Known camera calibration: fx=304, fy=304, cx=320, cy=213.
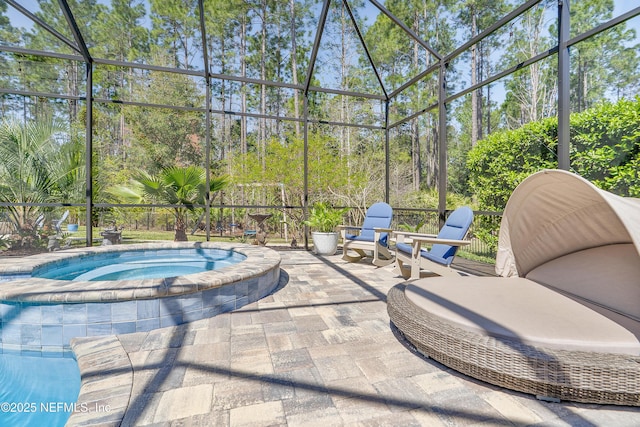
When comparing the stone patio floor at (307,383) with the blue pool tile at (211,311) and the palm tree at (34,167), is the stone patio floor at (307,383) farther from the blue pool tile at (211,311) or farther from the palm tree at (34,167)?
the palm tree at (34,167)

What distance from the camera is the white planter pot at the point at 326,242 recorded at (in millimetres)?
6152

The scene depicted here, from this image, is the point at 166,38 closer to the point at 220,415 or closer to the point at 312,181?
the point at 312,181

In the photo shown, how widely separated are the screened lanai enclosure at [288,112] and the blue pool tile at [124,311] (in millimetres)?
3732

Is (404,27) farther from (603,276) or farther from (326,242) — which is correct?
(603,276)

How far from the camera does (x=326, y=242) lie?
6.17 metres

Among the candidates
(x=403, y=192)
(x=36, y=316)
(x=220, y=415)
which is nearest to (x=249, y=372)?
(x=220, y=415)

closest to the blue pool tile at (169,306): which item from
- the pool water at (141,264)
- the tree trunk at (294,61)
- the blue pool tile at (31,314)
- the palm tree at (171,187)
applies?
the blue pool tile at (31,314)

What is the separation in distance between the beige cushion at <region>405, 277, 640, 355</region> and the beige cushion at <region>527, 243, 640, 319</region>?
0.12 m

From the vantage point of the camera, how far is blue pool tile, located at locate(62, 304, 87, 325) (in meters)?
2.34

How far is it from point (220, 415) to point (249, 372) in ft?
1.29

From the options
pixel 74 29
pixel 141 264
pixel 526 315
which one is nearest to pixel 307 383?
pixel 526 315

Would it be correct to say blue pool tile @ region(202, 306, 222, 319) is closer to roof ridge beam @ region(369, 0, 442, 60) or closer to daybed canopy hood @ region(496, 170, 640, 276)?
daybed canopy hood @ region(496, 170, 640, 276)

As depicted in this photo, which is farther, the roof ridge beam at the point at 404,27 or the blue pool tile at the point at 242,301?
the roof ridge beam at the point at 404,27

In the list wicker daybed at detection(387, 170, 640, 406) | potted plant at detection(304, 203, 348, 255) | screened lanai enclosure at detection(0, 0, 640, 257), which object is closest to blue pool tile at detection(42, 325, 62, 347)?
wicker daybed at detection(387, 170, 640, 406)
